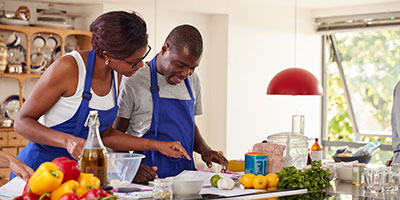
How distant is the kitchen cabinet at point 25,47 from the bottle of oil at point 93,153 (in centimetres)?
448

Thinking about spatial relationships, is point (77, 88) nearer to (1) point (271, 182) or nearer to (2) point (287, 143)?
(1) point (271, 182)

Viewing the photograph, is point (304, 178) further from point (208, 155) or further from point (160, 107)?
point (160, 107)

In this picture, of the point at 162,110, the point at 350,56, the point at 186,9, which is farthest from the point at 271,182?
the point at 350,56

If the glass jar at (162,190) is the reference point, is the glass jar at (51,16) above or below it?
above

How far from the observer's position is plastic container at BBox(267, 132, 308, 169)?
10.6ft

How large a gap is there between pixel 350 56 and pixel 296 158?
5966 millimetres

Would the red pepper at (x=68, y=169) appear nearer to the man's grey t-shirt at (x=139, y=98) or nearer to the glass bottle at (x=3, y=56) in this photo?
the man's grey t-shirt at (x=139, y=98)

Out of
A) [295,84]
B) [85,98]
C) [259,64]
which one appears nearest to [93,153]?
[85,98]

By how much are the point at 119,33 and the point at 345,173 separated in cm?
150

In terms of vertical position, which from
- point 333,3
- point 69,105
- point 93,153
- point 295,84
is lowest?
point 93,153

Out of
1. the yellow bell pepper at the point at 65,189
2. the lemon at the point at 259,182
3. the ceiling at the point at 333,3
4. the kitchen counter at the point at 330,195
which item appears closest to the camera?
the yellow bell pepper at the point at 65,189

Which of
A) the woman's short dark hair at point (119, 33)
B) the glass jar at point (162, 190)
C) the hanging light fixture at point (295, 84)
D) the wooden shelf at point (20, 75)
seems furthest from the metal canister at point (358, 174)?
the wooden shelf at point (20, 75)

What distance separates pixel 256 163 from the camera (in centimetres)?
295

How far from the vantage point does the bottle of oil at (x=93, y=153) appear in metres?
2.19
